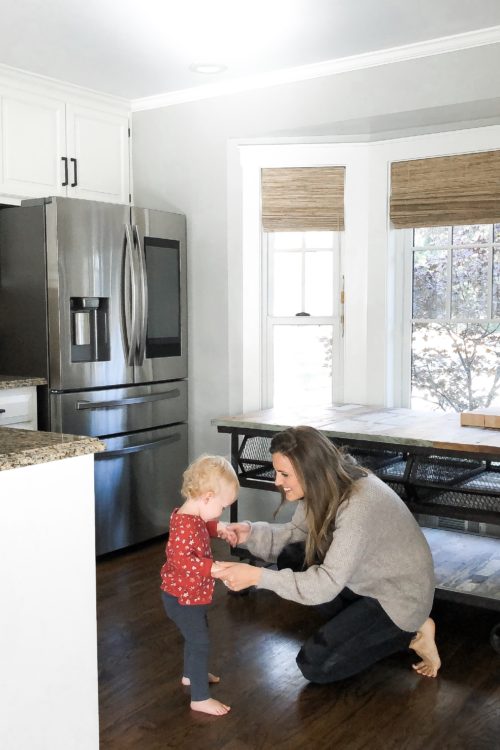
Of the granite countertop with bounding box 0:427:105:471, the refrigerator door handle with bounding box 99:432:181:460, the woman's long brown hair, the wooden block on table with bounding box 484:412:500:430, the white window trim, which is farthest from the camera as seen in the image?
the white window trim

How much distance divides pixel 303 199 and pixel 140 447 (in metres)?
1.50

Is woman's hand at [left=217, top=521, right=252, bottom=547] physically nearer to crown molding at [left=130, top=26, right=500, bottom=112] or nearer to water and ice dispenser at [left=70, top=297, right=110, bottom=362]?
water and ice dispenser at [left=70, top=297, right=110, bottom=362]

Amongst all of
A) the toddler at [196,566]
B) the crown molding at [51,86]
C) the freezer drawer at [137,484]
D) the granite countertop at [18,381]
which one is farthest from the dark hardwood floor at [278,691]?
the crown molding at [51,86]

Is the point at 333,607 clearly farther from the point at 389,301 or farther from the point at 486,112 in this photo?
the point at 486,112

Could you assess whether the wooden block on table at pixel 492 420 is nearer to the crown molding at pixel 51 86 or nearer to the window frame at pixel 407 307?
the window frame at pixel 407 307

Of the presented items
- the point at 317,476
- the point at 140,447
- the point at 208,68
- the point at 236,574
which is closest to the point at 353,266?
the point at 208,68

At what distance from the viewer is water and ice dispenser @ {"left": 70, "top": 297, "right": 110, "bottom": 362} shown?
145 inches

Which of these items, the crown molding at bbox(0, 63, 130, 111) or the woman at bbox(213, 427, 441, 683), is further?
the crown molding at bbox(0, 63, 130, 111)

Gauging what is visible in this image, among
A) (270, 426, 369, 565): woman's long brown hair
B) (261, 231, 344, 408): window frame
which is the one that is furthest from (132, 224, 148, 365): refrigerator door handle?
(270, 426, 369, 565): woman's long brown hair

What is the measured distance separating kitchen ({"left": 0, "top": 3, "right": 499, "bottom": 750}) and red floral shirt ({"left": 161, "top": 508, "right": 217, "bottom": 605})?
71.5 inches

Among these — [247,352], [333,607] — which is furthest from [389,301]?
[333,607]

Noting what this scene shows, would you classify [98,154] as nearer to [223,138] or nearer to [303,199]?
[223,138]

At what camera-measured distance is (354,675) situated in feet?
8.52

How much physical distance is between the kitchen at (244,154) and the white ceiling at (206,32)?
0.04m
